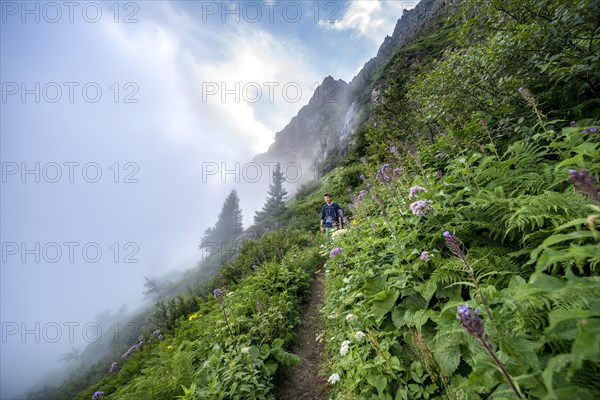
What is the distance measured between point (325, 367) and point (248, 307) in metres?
2.33

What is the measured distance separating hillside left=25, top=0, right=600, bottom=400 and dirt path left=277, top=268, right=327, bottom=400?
13 cm

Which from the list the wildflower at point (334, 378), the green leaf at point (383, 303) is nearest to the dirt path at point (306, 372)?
the wildflower at point (334, 378)

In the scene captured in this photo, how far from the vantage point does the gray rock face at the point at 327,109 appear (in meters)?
75.9

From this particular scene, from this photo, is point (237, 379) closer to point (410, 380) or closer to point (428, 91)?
point (410, 380)

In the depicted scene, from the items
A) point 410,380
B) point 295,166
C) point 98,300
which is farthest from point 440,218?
point 98,300

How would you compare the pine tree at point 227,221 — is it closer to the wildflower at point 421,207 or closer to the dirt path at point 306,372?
the dirt path at point 306,372

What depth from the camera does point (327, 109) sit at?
108m

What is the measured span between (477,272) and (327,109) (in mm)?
112389

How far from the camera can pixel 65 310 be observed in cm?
14825

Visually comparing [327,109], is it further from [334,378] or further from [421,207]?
[334,378]

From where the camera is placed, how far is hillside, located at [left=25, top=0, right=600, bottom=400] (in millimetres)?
1442

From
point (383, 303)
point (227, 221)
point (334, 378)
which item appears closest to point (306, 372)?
point (334, 378)

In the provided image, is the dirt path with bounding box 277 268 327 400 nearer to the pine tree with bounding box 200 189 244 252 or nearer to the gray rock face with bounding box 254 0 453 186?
the pine tree with bounding box 200 189 244 252

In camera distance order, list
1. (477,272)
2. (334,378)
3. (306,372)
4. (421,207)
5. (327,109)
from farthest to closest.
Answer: (327,109) < (306,372) < (421,207) < (334,378) < (477,272)
